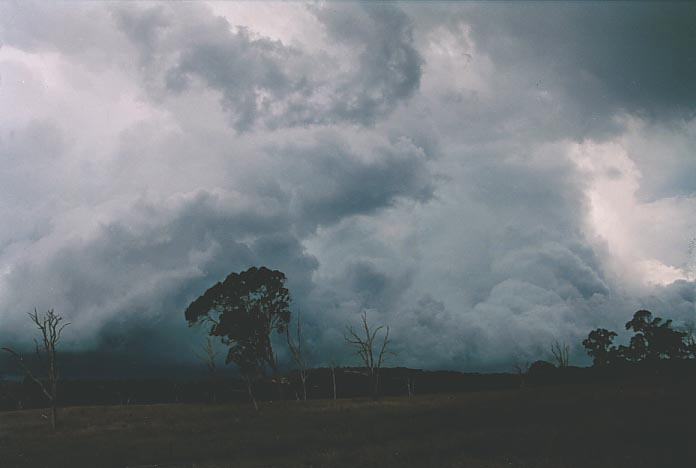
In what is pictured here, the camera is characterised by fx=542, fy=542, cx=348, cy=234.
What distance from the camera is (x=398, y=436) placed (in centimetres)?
2819

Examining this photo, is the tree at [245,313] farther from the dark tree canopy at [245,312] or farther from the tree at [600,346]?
the tree at [600,346]

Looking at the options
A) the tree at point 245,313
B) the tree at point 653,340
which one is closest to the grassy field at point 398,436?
the tree at point 245,313

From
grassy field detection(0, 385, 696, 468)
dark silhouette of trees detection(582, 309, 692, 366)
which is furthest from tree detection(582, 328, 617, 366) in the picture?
grassy field detection(0, 385, 696, 468)

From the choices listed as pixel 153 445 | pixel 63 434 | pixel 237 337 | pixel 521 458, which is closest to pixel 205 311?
pixel 237 337

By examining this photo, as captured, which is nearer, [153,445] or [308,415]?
[153,445]

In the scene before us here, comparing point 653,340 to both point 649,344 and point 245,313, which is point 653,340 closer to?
point 649,344

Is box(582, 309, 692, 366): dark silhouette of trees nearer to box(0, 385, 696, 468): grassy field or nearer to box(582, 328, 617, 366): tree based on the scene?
box(582, 328, 617, 366): tree

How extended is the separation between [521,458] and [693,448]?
6.04 meters

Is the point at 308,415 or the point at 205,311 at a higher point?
the point at 205,311

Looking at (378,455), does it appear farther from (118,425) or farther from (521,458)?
(118,425)

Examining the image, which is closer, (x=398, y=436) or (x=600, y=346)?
(x=398, y=436)

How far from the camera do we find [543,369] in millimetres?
85250

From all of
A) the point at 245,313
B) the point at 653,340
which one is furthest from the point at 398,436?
the point at 653,340

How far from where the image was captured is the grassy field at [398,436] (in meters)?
19.9
